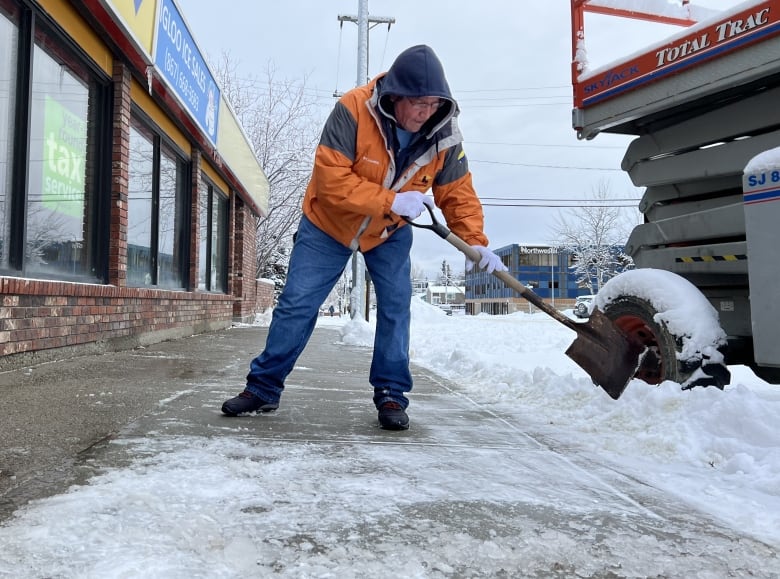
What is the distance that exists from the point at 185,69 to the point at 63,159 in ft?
8.10

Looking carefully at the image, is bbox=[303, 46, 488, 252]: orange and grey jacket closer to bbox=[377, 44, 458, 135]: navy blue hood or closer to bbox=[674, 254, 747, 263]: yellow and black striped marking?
bbox=[377, 44, 458, 135]: navy blue hood

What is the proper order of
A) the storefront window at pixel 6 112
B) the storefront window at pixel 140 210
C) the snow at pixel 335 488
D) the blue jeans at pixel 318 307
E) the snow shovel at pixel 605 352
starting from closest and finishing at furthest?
the snow at pixel 335 488, the blue jeans at pixel 318 307, the snow shovel at pixel 605 352, the storefront window at pixel 6 112, the storefront window at pixel 140 210

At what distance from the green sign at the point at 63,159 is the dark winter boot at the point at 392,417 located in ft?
10.7

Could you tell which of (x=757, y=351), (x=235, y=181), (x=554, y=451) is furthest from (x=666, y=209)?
(x=235, y=181)

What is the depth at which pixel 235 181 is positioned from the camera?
10.6 m

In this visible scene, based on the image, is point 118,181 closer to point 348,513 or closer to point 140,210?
point 140,210

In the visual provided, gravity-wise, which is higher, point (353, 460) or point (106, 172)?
point (106, 172)

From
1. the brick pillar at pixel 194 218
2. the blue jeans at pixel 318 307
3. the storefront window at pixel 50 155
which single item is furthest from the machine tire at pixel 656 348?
the brick pillar at pixel 194 218

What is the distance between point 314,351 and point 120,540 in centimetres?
588

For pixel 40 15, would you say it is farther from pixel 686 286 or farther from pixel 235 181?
pixel 235 181

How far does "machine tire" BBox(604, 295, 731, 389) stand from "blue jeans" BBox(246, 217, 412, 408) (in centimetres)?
129

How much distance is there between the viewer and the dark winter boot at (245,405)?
270 cm

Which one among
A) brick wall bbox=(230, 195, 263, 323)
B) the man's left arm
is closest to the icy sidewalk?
the man's left arm

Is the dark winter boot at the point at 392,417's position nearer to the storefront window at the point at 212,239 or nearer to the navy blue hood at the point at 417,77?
the navy blue hood at the point at 417,77
